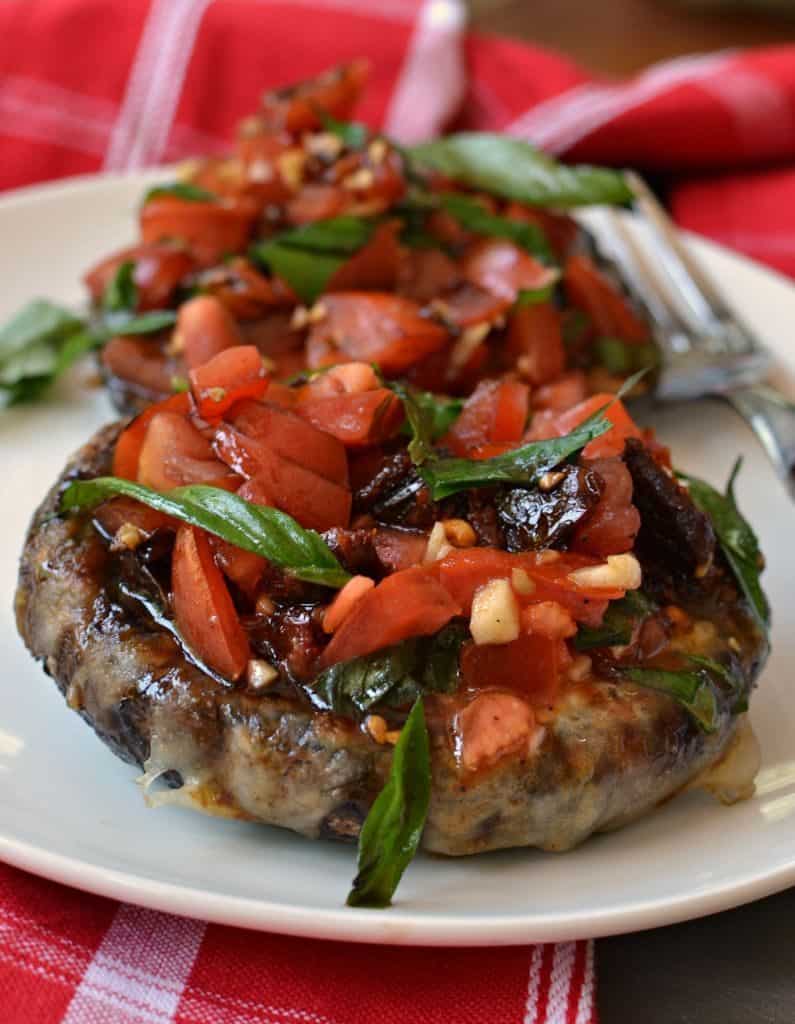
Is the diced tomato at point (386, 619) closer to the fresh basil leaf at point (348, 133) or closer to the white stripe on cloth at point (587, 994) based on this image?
the white stripe on cloth at point (587, 994)

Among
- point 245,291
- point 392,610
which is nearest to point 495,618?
point 392,610

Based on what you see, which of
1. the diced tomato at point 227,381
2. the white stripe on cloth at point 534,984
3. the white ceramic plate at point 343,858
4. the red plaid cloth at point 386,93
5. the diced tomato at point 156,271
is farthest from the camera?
the red plaid cloth at point 386,93

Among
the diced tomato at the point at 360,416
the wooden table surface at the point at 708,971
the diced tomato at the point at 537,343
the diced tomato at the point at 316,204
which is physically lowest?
the wooden table surface at the point at 708,971

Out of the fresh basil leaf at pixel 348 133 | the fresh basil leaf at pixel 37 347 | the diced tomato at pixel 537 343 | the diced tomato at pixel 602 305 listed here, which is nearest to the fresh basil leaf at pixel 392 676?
the diced tomato at pixel 537 343

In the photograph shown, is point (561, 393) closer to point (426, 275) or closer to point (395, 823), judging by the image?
point (426, 275)

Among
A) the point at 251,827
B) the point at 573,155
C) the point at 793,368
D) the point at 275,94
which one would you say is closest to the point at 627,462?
the point at 251,827

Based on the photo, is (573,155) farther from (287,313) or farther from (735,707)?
(735,707)
